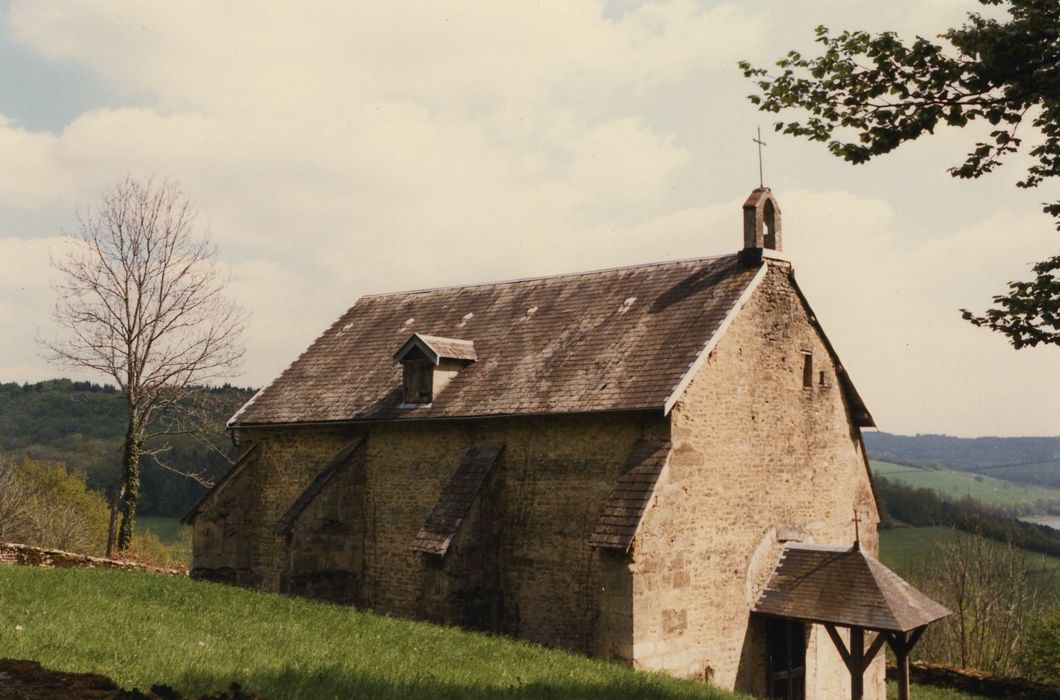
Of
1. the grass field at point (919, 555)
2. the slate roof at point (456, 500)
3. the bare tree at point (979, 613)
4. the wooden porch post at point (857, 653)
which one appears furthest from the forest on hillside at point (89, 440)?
the wooden porch post at point (857, 653)

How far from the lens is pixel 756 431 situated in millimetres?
21188

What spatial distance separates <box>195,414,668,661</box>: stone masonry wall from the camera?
19.5 metres

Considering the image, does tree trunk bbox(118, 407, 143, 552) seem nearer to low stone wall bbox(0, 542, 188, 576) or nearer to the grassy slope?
low stone wall bbox(0, 542, 188, 576)

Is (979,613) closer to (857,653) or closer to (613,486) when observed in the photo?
(857,653)

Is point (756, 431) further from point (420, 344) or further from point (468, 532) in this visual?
point (420, 344)

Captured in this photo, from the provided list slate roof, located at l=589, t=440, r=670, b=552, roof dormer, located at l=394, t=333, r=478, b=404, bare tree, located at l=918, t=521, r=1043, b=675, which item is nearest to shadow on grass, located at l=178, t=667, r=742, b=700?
slate roof, located at l=589, t=440, r=670, b=552

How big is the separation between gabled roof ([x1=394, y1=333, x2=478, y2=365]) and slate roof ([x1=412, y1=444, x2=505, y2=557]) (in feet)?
8.71

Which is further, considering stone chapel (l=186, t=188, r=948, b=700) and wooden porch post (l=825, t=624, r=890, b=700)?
stone chapel (l=186, t=188, r=948, b=700)

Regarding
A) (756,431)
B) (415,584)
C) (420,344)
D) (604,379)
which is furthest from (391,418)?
(756,431)

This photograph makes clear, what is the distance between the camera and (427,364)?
23.5 meters

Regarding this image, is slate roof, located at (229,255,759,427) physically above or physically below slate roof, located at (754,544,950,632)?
above

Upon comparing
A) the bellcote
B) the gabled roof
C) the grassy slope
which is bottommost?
the grassy slope

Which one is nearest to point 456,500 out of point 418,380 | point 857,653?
point 418,380

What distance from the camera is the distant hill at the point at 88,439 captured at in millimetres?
83062
